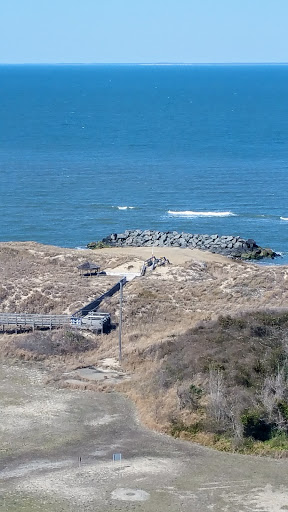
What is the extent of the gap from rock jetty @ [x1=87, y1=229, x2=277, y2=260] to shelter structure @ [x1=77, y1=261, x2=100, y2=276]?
14046 millimetres

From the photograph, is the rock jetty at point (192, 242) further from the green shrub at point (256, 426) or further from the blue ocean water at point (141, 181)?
the green shrub at point (256, 426)

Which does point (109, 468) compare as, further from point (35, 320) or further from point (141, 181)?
point (141, 181)

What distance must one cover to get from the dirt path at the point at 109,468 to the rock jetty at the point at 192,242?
30610 mm

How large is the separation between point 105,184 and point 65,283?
43696 millimetres

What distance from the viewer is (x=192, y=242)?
72812 mm

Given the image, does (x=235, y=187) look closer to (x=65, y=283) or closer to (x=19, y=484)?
(x=65, y=283)

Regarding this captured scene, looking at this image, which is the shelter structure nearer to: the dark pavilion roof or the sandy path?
the dark pavilion roof

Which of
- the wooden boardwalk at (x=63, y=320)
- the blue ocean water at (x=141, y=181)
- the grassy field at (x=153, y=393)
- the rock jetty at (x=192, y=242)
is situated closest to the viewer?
the grassy field at (x=153, y=393)

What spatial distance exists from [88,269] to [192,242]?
16.8 metres

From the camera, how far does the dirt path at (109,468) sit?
3278 centimetres

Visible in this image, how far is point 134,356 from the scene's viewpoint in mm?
46344

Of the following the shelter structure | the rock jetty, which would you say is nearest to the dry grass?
the shelter structure

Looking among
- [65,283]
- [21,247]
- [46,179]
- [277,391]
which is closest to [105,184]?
[46,179]

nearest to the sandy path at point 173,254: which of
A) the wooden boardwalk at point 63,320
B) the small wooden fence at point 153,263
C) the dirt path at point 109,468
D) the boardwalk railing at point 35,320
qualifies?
the small wooden fence at point 153,263
